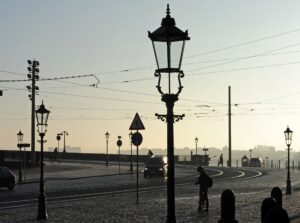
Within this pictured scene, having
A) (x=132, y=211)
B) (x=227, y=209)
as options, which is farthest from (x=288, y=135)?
(x=227, y=209)

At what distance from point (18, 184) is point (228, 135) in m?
47.0

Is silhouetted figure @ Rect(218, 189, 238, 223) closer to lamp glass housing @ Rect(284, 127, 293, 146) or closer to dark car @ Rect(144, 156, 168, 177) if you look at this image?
lamp glass housing @ Rect(284, 127, 293, 146)

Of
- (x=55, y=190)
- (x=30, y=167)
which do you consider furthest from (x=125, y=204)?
(x=30, y=167)

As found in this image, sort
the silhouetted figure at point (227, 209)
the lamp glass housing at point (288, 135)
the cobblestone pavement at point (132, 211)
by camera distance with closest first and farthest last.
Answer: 1. the silhouetted figure at point (227, 209)
2. the cobblestone pavement at point (132, 211)
3. the lamp glass housing at point (288, 135)

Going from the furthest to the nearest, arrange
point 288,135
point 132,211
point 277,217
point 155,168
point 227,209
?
1. point 155,168
2. point 288,135
3. point 132,211
4. point 227,209
5. point 277,217

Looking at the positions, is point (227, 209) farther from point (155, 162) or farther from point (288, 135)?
point (155, 162)

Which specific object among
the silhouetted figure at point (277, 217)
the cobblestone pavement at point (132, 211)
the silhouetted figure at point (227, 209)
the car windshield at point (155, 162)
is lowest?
the cobblestone pavement at point (132, 211)

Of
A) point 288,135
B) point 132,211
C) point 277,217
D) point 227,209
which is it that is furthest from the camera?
point 288,135

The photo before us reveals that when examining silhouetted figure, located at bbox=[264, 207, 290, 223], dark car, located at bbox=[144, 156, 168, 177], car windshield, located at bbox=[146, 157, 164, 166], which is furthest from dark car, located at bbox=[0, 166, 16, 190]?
silhouetted figure, located at bbox=[264, 207, 290, 223]

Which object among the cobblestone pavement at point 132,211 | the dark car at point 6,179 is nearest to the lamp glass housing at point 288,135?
the cobblestone pavement at point 132,211

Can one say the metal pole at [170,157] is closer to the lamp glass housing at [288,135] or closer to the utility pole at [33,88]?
the lamp glass housing at [288,135]

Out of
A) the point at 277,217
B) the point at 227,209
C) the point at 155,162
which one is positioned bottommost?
the point at 155,162

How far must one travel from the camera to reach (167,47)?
34.0 ft

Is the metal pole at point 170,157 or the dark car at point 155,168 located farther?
the dark car at point 155,168
